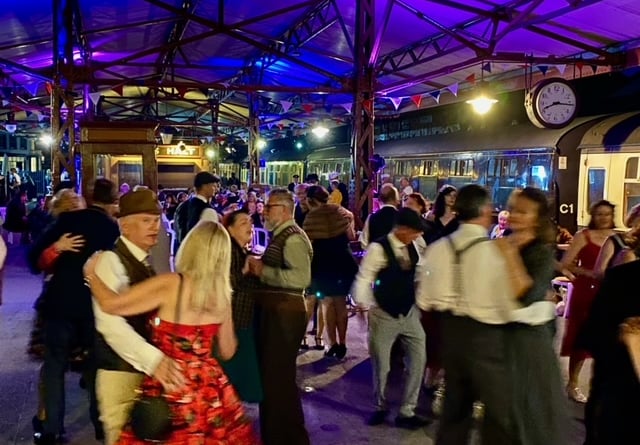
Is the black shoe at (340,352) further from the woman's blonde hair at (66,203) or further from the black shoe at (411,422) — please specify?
the woman's blonde hair at (66,203)

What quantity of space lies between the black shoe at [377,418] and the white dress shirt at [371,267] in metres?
0.84

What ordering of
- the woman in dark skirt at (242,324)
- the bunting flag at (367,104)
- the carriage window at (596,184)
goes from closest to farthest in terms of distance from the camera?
1. the woman in dark skirt at (242,324)
2. the bunting flag at (367,104)
3. the carriage window at (596,184)

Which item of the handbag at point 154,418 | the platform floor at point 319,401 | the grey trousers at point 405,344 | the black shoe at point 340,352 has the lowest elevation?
the platform floor at point 319,401

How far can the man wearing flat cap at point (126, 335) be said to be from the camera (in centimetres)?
261

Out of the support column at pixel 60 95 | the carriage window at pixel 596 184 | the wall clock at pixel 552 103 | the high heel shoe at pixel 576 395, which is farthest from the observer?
the carriage window at pixel 596 184

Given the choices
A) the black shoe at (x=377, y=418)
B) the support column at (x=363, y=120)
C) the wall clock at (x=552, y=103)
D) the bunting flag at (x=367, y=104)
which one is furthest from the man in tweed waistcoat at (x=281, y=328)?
the wall clock at (x=552, y=103)

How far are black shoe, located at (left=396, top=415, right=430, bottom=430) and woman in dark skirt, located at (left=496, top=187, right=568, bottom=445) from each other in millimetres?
1298

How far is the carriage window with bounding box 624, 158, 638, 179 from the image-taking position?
9430mm

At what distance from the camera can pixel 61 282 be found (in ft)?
12.8

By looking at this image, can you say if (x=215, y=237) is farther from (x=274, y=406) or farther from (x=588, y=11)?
(x=588, y=11)

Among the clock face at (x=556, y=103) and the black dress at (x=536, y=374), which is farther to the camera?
the clock face at (x=556, y=103)

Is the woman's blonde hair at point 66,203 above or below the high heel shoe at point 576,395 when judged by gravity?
above

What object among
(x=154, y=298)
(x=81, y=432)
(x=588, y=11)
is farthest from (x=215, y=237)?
(x=588, y=11)

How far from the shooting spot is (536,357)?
3275 mm
